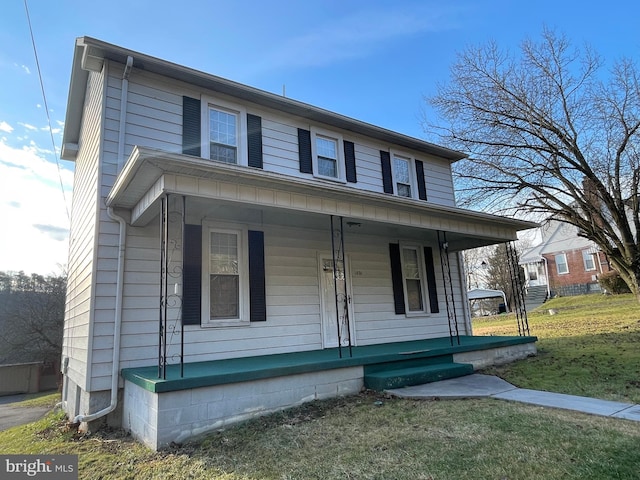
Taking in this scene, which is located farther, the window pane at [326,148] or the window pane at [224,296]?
the window pane at [326,148]

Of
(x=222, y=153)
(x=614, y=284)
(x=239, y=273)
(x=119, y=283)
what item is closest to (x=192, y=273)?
(x=239, y=273)

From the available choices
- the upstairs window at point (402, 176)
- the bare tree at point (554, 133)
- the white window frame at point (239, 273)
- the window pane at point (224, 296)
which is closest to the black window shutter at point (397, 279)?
the upstairs window at point (402, 176)

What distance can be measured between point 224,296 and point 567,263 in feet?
90.9

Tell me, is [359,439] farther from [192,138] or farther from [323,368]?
[192,138]

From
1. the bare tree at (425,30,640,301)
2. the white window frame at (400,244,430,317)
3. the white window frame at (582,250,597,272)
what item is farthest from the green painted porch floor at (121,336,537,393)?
the white window frame at (582,250,597,272)

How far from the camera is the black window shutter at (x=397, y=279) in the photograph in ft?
27.1

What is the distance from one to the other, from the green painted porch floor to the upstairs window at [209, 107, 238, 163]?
3345 mm

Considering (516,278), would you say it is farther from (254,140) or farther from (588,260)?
(588,260)

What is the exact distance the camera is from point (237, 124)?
6.88m

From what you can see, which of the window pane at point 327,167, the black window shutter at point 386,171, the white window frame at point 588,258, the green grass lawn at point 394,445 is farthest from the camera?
the white window frame at point 588,258

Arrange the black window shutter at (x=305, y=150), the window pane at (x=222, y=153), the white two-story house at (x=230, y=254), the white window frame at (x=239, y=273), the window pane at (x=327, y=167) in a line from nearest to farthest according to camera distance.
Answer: the white two-story house at (x=230, y=254)
the white window frame at (x=239, y=273)
the window pane at (x=222, y=153)
the black window shutter at (x=305, y=150)
the window pane at (x=327, y=167)

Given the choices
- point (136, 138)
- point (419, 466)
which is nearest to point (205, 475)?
point (419, 466)

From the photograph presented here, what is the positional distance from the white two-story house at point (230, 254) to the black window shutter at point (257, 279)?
2 cm

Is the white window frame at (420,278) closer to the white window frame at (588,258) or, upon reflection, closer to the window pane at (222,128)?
the window pane at (222,128)
